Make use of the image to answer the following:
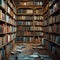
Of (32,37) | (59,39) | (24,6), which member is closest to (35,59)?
(59,39)

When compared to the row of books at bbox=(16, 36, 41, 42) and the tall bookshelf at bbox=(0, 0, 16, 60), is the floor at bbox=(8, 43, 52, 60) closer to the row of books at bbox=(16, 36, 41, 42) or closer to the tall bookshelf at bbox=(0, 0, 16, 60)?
the tall bookshelf at bbox=(0, 0, 16, 60)

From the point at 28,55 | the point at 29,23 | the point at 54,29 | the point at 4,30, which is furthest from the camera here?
the point at 29,23

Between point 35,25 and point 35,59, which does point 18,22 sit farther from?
point 35,59

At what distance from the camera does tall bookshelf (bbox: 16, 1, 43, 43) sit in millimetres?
9148

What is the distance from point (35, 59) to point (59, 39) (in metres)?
1.00

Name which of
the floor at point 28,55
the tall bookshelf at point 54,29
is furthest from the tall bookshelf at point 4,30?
the tall bookshelf at point 54,29

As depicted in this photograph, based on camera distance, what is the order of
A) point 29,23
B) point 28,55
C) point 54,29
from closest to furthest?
point 54,29 < point 28,55 < point 29,23

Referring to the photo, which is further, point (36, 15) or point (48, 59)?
point (36, 15)

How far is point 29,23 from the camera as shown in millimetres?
9188

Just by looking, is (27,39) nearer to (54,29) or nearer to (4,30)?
(54,29)

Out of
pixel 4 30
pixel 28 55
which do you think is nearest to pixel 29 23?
pixel 28 55

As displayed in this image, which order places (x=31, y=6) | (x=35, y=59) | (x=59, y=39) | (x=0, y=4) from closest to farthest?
1. (x=0, y=4)
2. (x=59, y=39)
3. (x=35, y=59)
4. (x=31, y=6)

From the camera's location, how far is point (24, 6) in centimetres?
917

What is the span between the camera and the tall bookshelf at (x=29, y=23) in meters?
9.15
